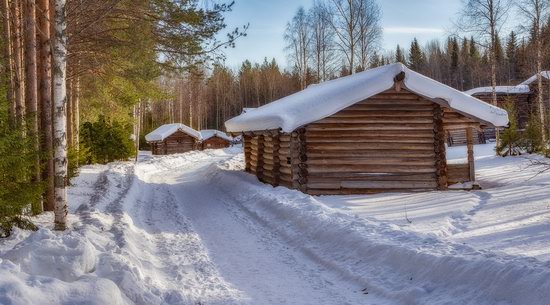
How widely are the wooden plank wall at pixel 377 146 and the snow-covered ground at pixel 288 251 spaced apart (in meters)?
1.14

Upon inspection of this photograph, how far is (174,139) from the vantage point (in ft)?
163

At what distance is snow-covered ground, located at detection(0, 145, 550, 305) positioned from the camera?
16.7ft

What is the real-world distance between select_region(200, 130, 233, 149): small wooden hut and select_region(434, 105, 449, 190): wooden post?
4333 cm

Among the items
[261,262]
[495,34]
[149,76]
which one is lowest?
[261,262]

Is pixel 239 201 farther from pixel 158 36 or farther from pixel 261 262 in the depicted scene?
pixel 261 262

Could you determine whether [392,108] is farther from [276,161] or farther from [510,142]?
[510,142]

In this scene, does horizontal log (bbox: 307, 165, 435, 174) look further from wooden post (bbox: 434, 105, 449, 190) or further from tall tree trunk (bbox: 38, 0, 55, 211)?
tall tree trunk (bbox: 38, 0, 55, 211)

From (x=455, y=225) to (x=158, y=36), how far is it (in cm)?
766

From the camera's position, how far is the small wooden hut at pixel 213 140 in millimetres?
57491

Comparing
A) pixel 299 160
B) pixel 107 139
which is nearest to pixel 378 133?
pixel 299 160

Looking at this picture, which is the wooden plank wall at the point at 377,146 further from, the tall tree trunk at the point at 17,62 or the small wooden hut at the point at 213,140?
the small wooden hut at the point at 213,140

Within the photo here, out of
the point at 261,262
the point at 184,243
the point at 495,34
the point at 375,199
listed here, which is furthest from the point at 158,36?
the point at 495,34

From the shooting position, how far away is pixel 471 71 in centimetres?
7400

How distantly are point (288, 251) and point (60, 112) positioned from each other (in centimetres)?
453
